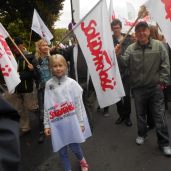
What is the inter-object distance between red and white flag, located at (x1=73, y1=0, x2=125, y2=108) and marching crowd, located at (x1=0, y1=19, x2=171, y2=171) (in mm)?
204

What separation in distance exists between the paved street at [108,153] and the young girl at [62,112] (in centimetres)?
66

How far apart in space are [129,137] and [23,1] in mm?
9367

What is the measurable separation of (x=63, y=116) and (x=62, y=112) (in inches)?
2.1

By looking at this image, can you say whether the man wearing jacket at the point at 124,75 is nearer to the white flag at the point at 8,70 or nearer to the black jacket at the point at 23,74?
the black jacket at the point at 23,74

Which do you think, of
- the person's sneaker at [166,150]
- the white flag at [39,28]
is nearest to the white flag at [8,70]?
the white flag at [39,28]

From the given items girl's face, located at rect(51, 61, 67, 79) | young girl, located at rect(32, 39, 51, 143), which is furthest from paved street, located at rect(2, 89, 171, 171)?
girl's face, located at rect(51, 61, 67, 79)

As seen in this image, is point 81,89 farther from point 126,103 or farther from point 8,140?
point 126,103

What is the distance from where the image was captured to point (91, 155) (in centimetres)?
269

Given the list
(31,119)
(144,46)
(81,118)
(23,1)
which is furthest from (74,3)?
(81,118)

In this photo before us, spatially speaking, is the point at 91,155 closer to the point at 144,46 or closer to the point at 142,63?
the point at 142,63

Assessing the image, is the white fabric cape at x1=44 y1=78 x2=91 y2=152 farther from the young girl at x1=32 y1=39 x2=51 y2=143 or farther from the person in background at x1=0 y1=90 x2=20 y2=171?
the person in background at x1=0 y1=90 x2=20 y2=171

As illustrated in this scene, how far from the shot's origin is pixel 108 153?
106 inches

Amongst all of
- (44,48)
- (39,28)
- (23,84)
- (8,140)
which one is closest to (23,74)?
(23,84)

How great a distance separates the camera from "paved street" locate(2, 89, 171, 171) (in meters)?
2.39
